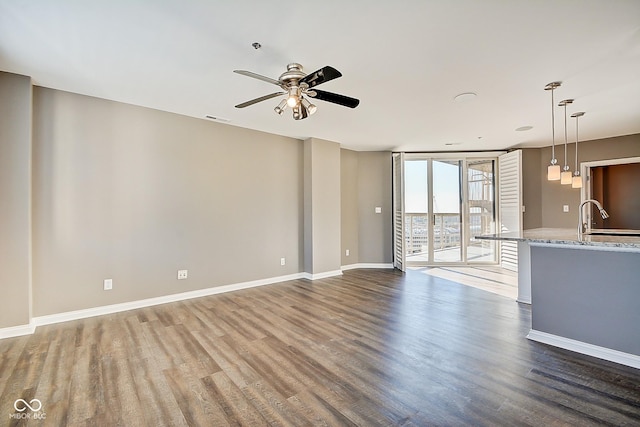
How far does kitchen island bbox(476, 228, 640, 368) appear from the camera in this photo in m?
2.27

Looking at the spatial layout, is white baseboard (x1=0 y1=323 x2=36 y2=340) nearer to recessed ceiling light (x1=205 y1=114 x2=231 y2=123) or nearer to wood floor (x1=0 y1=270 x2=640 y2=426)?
wood floor (x1=0 y1=270 x2=640 y2=426)

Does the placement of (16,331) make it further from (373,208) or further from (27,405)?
(373,208)

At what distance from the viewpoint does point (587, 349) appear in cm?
245

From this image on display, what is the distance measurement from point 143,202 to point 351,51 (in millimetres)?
3114

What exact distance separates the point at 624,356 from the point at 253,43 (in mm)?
3845

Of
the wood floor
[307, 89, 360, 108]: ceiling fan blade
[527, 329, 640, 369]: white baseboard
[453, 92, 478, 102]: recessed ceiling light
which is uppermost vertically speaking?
[453, 92, 478, 102]: recessed ceiling light

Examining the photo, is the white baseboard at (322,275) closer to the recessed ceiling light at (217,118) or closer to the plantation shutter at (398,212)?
the plantation shutter at (398,212)

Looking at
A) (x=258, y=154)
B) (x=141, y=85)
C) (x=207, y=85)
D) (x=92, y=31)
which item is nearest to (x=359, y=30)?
(x=207, y=85)

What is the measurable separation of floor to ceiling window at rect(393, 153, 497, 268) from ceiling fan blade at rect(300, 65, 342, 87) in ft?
13.9

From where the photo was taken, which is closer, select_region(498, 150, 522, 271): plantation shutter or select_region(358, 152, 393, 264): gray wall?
select_region(498, 150, 522, 271): plantation shutter

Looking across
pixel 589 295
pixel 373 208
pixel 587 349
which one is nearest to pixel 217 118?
pixel 373 208

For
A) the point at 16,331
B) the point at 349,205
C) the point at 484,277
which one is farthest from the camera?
the point at 349,205

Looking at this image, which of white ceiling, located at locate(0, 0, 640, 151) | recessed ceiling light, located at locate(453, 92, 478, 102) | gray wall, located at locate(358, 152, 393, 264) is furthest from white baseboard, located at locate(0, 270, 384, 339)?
recessed ceiling light, located at locate(453, 92, 478, 102)

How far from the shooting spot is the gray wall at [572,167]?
491 cm
